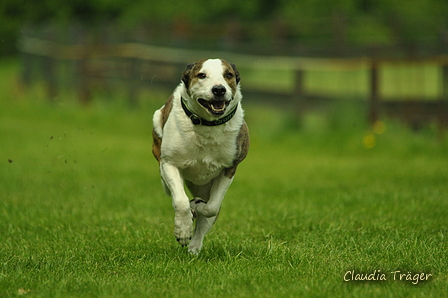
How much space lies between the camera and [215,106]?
514cm

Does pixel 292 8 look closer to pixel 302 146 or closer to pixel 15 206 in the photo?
pixel 302 146

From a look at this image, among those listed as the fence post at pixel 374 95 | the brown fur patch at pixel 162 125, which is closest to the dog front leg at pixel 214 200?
the brown fur patch at pixel 162 125

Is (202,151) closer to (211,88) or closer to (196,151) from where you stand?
(196,151)

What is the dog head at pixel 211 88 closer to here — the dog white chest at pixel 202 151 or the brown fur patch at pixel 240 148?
the dog white chest at pixel 202 151

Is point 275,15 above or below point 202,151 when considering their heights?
above

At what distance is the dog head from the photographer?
16.7 feet

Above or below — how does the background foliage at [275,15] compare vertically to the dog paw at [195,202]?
Answer: above

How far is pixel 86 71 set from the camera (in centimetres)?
2142

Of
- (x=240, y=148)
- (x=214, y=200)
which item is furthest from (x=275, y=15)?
(x=214, y=200)

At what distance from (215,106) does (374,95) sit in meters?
9.77

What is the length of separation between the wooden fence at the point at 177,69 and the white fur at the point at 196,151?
4.75 metres

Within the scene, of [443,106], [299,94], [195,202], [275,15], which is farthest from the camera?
[275,15]

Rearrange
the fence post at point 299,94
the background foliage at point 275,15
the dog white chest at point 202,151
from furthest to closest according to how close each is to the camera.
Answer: the background foliage at point 275,15
the fence post at point 299,94
the dog white chest at point 202,151

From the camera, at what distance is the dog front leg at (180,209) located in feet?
17.3
